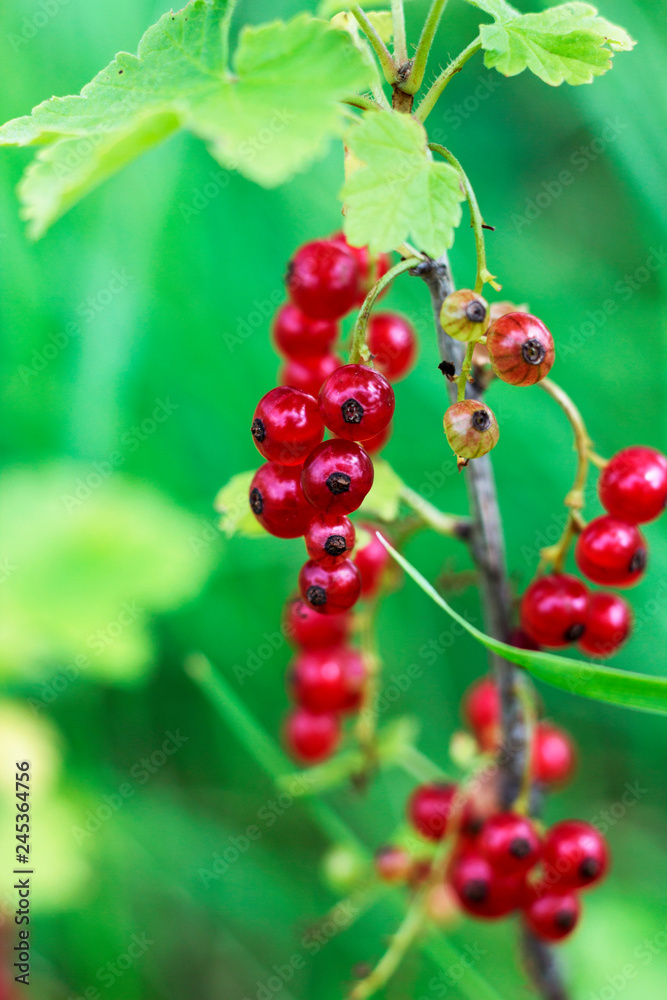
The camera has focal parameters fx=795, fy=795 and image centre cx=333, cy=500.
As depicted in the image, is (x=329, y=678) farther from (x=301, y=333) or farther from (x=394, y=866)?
(x=301, y=333)

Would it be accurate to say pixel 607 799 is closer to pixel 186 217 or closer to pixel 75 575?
pixel 75 575

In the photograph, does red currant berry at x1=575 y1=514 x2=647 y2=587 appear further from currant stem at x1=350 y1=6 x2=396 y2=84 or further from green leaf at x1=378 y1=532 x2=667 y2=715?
currant stem at x1=350 y1=6 x2=396 y2=84

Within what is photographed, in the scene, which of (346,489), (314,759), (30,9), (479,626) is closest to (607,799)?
(479,626)

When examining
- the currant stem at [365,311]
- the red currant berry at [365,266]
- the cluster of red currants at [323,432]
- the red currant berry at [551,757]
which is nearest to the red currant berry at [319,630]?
the cluster of red currants at [323,432]

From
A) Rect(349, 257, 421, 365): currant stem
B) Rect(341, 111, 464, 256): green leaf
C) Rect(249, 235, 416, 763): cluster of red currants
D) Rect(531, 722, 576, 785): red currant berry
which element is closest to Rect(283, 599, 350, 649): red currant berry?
Rect(249, 235, 416, 763): cluster of red currants

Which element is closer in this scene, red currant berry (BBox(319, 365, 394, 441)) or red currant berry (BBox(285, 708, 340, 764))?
red currant berry (BBox(319, 365, 394, 441))
